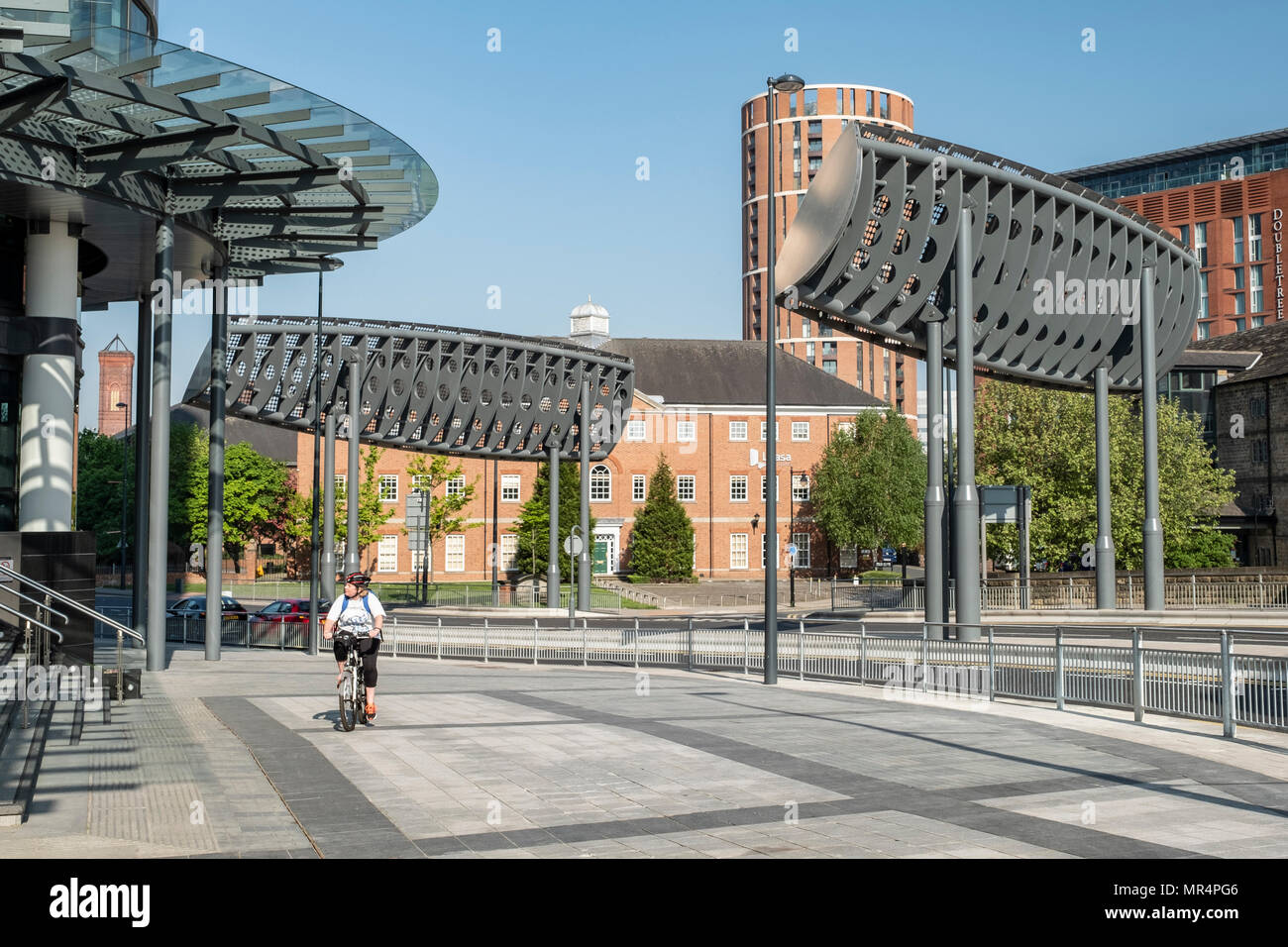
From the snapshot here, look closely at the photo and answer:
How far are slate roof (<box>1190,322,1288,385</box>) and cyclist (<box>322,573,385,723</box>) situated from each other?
64.1 metres

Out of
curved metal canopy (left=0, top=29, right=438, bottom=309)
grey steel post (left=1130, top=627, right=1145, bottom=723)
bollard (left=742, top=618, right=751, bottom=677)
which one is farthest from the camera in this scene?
bollard (left=742, top=618, right=751, bottom=677)

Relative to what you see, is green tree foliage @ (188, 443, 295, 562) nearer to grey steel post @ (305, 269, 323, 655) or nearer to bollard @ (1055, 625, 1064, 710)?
grey steel post @ (305, 269, 323, 655)

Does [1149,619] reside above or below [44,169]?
below

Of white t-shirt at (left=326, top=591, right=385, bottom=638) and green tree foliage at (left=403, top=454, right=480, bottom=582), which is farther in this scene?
green tree foliage at (left=403, top=454, right=480, bottom=582)

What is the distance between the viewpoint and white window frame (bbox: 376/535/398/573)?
3147 inches

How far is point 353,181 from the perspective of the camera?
2227 centimetres

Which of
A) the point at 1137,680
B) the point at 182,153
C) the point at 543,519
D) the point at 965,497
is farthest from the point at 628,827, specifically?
the point at 543,519

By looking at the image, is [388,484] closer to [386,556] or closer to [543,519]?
[386,556]

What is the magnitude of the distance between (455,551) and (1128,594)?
4785 cm

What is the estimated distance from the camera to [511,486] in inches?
3228

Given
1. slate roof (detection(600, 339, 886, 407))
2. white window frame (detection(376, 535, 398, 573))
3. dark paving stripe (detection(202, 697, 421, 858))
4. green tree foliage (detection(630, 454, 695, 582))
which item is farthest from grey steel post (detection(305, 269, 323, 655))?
slate roof (detection(600, 339, 886, 407))

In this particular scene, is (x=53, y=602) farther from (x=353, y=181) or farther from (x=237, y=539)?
(x=237, y=539)
